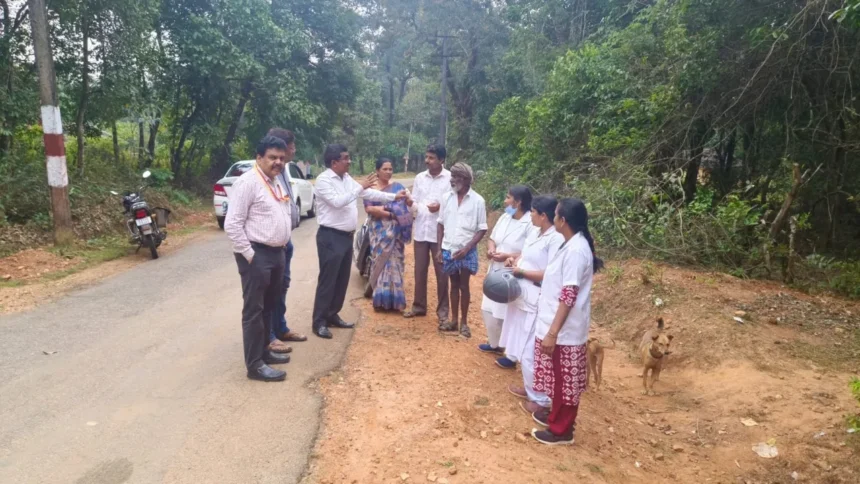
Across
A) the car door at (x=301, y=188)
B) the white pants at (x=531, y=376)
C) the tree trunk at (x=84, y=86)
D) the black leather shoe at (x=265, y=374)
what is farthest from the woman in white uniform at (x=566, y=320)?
the tree trunk at (x=84, y=86)

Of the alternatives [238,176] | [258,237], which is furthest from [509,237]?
[238,176]

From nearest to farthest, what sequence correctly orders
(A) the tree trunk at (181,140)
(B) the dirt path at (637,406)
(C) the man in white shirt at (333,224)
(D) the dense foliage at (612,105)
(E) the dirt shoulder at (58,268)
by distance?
1. (B) the dirt path at (637,406)
2. (C) the man in white shirt at (333,224)
3. (E) the dirt shoulder at (58,268)
4. (D) the dense foliage at (612,105)
5. (A) the tree trunk at (181,140)

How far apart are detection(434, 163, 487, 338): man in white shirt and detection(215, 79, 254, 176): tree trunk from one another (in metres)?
13.5

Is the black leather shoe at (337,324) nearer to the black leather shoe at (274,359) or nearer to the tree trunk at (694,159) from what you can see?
the black leather shoe at (274,359)

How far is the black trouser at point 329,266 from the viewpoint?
16.6ft

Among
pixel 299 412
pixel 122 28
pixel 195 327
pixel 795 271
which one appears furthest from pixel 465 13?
pixel 299 412

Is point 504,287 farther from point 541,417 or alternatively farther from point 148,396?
point 148,396

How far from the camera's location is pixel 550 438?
3.54m

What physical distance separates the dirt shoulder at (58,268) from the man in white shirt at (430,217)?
4.10 meters

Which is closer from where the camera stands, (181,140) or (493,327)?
(493,327)

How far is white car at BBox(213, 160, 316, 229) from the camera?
1148cm

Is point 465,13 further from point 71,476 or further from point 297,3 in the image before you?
point 71,476

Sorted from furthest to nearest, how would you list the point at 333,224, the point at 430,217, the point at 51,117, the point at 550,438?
the point at 51,117 → the point at 430,217 → the point at 333,224 → the point at 550,438

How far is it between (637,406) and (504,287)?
1.76 metres
